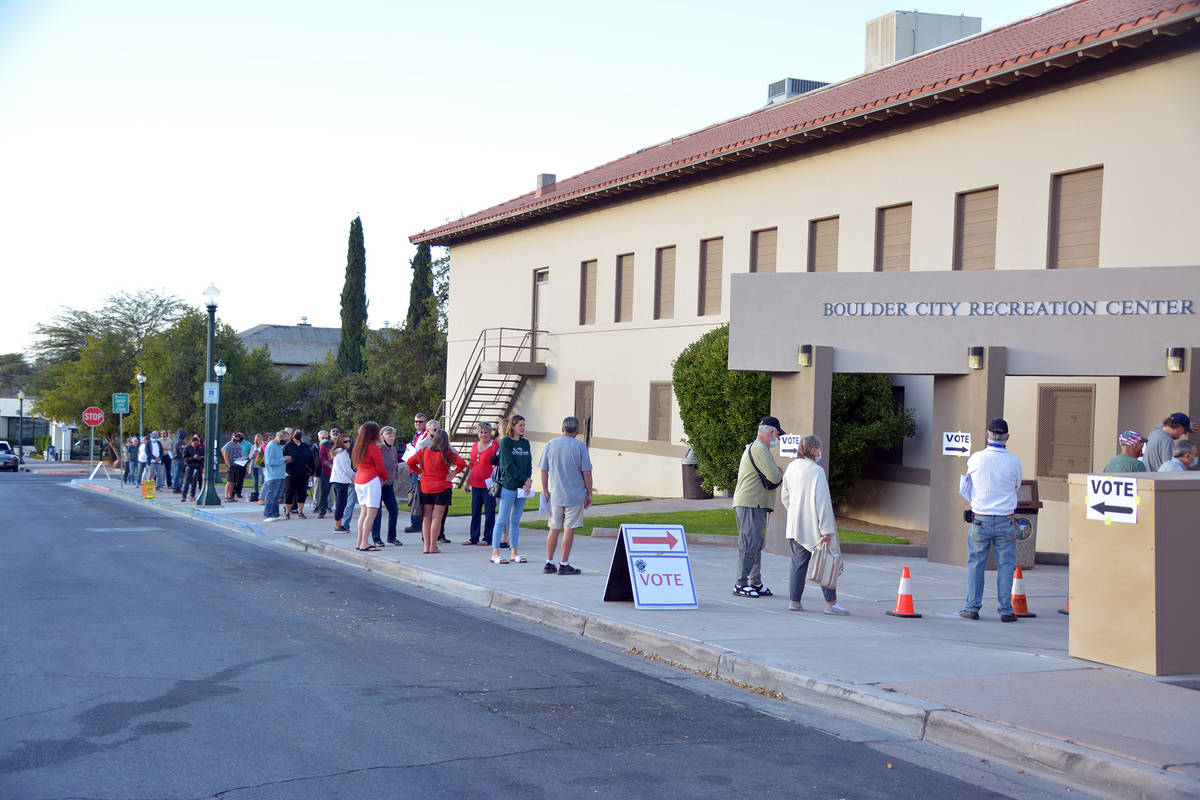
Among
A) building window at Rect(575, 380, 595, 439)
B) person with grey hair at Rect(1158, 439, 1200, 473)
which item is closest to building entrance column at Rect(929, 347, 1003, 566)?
person with grey hair at Rect(1158, 439, 1200, 473)

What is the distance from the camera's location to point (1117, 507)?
845 centimetres

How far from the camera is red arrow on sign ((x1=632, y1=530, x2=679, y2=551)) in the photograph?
11.2m

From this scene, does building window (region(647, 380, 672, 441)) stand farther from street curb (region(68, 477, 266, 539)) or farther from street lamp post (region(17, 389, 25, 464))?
street lamp post (region(17, 389, 25, 464))

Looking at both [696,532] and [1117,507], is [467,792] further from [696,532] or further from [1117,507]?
[696,532]

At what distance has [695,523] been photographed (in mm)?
19141

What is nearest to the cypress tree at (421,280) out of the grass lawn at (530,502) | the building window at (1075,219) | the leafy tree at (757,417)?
the grass lawn at (530,502)

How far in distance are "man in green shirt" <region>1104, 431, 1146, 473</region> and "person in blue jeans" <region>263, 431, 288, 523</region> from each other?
15058 mm

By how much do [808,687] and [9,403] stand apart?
10933 centimetres

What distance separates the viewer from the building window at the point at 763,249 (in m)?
23.1

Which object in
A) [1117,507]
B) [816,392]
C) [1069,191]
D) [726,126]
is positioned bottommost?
[1117,507]

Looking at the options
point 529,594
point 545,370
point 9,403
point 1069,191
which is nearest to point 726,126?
point 545,370

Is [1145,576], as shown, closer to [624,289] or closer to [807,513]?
[807,513]

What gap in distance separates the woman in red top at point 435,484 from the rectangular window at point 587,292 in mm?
14001

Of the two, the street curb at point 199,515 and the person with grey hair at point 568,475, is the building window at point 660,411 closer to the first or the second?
the street curb at point 199,515
